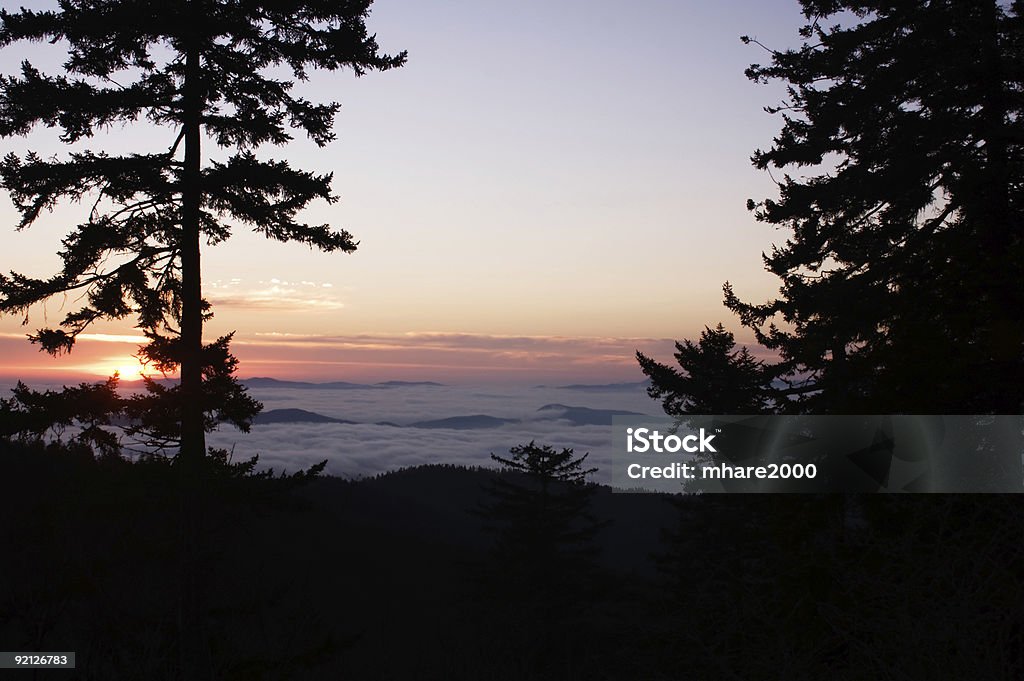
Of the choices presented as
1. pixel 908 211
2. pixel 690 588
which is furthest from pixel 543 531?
pixel 908 211

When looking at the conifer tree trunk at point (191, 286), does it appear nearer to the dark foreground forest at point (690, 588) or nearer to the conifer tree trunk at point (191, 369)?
the conifer tree trunk at point (191, 369)

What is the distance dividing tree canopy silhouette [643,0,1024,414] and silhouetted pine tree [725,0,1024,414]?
0.09ft

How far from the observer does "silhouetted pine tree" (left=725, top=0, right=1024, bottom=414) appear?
43.0 ft

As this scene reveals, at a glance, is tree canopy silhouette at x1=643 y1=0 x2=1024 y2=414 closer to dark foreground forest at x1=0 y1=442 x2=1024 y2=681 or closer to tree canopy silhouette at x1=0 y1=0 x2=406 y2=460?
dark foreground forest at x1=0 y1=442 x2=1024 y2=681

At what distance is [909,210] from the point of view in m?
15.4

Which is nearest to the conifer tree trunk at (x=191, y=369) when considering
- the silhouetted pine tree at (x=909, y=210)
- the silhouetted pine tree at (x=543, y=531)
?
the silhouetted pine tree at (x=909, y=210)

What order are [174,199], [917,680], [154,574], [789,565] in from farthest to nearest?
[154,574]
[789,565]
[174,199]
[917,680]

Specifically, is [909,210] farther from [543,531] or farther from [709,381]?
[543,531]

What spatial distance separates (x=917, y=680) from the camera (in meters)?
7.88

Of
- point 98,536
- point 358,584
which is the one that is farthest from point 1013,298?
point 358,584

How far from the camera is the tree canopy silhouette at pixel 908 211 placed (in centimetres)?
1311

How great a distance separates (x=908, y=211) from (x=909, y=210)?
3 cm

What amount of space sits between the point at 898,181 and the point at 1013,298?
369 cm

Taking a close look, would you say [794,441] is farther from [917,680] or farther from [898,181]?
[917,680]
